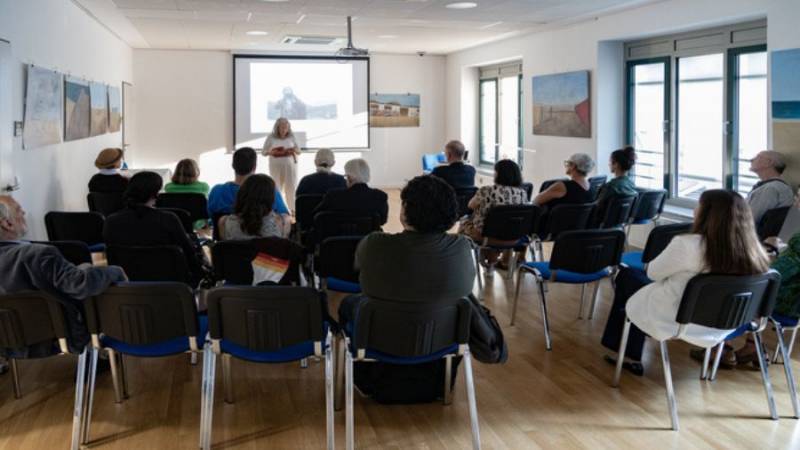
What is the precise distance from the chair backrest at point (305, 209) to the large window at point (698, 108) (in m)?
4.41

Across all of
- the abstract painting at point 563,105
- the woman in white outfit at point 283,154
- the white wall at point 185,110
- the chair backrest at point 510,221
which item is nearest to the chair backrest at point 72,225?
the chair backrest at point 510,221

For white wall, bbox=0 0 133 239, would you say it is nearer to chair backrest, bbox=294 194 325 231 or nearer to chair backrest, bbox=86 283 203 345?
chair backrest, bbox=294 194 325 231

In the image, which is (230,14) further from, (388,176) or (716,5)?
(388,176)

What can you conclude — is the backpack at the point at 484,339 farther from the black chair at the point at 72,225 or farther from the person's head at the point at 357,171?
the black chair at the point at 72,225

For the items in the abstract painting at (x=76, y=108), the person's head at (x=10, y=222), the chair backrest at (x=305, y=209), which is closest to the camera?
the person's head at (x=10, y=222)

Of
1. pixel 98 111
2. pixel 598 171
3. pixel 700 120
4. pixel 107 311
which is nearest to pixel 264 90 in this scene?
pixel 98 111

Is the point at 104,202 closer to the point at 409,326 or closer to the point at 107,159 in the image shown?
the point at 107,159

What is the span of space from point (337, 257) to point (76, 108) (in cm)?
497

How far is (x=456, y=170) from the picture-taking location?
25.1 ft

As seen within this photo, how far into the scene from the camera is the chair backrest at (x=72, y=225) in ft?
18.4

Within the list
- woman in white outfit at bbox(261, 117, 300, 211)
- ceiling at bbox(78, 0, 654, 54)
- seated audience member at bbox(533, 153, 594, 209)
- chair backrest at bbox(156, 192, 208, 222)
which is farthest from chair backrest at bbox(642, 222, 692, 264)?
woman in white outfit at bbox(261, 117, 300, 211)

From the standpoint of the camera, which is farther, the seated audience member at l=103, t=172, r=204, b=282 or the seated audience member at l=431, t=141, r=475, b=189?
the seated audience member at l=431, t=141, r=475, b=189

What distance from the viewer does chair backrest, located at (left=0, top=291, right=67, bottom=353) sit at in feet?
10.6

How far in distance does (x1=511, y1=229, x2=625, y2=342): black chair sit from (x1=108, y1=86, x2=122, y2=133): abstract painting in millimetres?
7731
